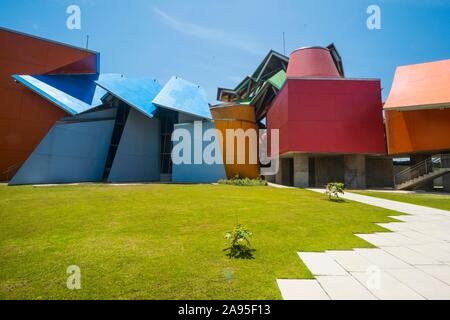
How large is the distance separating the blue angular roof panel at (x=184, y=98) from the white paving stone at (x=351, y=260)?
24397 millimetres

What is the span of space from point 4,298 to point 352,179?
2852cm

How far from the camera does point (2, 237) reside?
623 centimetres

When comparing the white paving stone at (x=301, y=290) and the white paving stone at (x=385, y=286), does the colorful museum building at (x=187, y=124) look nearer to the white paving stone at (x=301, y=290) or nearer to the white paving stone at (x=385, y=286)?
the white paving stone at (x=385, y=286)

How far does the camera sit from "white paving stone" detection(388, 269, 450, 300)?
3539 mm

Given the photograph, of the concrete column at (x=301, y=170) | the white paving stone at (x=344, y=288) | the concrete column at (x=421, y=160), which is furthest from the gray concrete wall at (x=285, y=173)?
the white paving stone at (x=344, y=288)

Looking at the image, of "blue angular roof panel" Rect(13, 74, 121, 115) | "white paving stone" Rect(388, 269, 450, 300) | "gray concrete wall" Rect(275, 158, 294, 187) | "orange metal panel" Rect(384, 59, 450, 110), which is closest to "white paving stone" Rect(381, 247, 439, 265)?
"white paving stone" Rect(388, 269, 450, 300)

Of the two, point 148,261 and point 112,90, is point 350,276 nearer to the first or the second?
point 148,261

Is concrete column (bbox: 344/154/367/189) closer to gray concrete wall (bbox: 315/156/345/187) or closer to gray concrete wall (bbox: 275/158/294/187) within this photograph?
gray concrete wall (bbox: 315/156/345/187)

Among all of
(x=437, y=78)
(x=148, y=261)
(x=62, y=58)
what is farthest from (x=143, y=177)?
(x=437, y=78)

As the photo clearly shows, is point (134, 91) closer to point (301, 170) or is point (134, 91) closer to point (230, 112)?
point (230, 112)

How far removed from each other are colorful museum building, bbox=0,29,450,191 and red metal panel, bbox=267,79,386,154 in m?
0.11

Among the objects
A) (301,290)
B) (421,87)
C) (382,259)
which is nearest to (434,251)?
(382,259)

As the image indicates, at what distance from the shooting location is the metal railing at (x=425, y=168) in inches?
845

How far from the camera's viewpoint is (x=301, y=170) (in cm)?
2681
